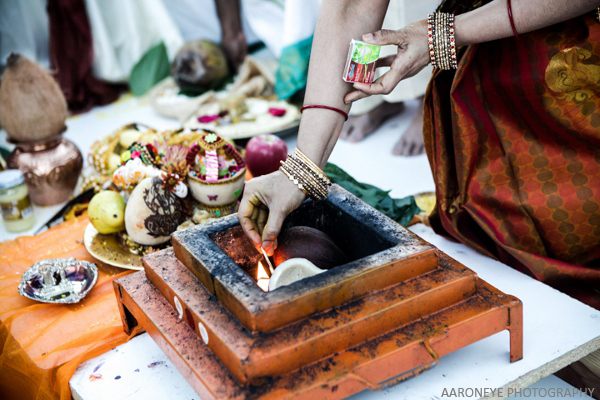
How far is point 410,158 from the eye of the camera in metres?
2.28

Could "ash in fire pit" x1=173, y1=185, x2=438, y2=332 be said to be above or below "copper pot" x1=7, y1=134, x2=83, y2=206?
above

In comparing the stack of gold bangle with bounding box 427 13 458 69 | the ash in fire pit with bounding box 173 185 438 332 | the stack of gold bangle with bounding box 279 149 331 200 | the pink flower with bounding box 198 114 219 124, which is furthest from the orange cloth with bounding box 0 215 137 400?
the pink flower with bounding box 198 114 219 124

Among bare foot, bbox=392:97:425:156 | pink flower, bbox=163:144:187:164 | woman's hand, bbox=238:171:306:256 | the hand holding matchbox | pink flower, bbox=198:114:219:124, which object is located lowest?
bare foot, bbox=392:97:425:156

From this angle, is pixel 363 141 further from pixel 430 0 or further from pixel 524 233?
pixel 524 233

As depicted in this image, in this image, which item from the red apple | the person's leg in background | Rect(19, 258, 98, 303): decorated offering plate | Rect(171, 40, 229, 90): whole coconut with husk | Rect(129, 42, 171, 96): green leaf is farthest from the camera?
Rect(129, 42, 171, 96): green leaf

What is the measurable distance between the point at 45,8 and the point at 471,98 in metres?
2.87

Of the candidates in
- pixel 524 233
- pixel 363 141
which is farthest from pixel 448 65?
pixel 363 141

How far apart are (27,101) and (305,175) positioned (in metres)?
1.26

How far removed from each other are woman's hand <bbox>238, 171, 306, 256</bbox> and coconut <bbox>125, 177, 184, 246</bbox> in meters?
0.40

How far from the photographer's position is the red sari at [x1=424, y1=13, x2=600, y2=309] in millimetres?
1185

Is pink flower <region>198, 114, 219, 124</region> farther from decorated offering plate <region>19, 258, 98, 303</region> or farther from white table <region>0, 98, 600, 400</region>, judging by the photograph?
white table <region>0, 98, 600, 400</region>

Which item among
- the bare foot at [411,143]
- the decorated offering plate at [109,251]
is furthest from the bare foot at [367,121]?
the decorated offering plate at [109,251]

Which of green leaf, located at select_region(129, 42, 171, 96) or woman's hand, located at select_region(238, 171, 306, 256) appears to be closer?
woman's hand, located at select_region(238, 171, 306, 256)

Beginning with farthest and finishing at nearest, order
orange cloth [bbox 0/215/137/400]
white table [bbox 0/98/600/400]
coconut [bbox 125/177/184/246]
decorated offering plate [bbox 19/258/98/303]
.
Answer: coconut [bbox 125/177/184/246], decorated offering plate [bbox 19/258/98/303], orange cloth [bbox 0/215/137/400], white table [bbox 0/98/600/400]
